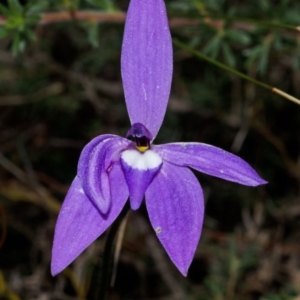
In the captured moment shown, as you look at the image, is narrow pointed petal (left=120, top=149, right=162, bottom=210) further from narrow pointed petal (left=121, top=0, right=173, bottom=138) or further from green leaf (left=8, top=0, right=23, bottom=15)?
green leaf (left=8, top=0, right=23, bottom=15)

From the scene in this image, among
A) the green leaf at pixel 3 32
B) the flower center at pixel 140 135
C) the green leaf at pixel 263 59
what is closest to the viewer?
the flower center at pixel 140 135

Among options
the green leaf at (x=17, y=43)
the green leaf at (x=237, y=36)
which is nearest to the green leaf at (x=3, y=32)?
the green leaf at (x=17, y=43)

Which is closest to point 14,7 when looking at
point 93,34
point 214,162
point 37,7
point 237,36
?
point 37,7

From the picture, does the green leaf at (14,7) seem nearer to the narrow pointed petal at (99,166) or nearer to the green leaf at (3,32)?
the green leaf at (3,32)

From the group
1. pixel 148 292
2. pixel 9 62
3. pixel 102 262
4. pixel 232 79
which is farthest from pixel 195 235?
pixel 9 62

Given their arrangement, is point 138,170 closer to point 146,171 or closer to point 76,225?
point 146,171

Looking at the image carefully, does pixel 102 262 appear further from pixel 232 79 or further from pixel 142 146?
pixel 232 79
